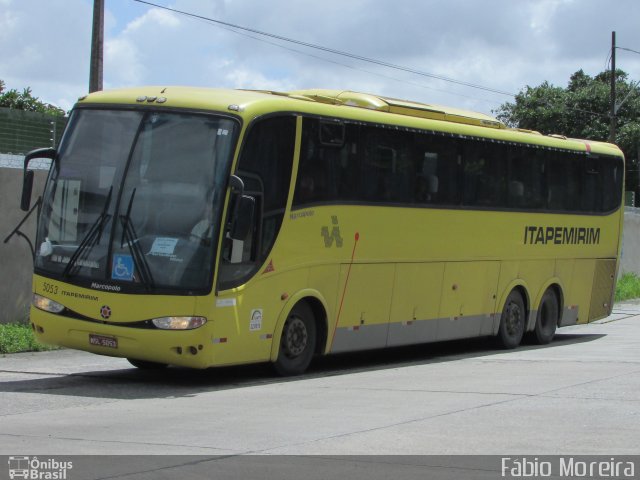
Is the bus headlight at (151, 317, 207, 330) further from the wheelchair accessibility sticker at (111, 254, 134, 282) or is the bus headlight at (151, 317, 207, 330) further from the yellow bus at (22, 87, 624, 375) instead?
the wheelchair accessibility sticker at (111, 254, 134, 282)

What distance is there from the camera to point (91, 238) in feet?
43.9

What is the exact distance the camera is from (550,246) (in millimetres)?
20703

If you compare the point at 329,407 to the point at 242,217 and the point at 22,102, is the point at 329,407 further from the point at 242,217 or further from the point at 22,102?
the point at 22,102

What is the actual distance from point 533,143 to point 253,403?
9696 millimetres

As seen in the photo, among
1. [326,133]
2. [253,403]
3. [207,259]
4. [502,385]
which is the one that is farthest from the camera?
[326,133]

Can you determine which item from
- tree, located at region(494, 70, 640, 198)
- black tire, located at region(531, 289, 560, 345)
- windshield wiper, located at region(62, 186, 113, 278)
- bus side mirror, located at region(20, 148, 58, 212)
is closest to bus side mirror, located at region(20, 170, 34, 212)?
bus side mirror, located at region(20, 148, 58, 212)

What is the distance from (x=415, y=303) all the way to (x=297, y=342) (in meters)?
2.96

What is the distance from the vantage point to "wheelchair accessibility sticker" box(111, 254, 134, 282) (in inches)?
514

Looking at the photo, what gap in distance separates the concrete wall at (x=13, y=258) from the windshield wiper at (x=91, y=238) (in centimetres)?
500

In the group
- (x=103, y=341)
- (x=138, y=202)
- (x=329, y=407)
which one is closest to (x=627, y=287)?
(x=138, y=202)

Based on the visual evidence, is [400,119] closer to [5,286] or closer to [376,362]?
[376,362]

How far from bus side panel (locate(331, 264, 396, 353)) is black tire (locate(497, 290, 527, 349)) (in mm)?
3822

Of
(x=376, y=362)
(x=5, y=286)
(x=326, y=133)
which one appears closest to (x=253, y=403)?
(x=326, y=133)
